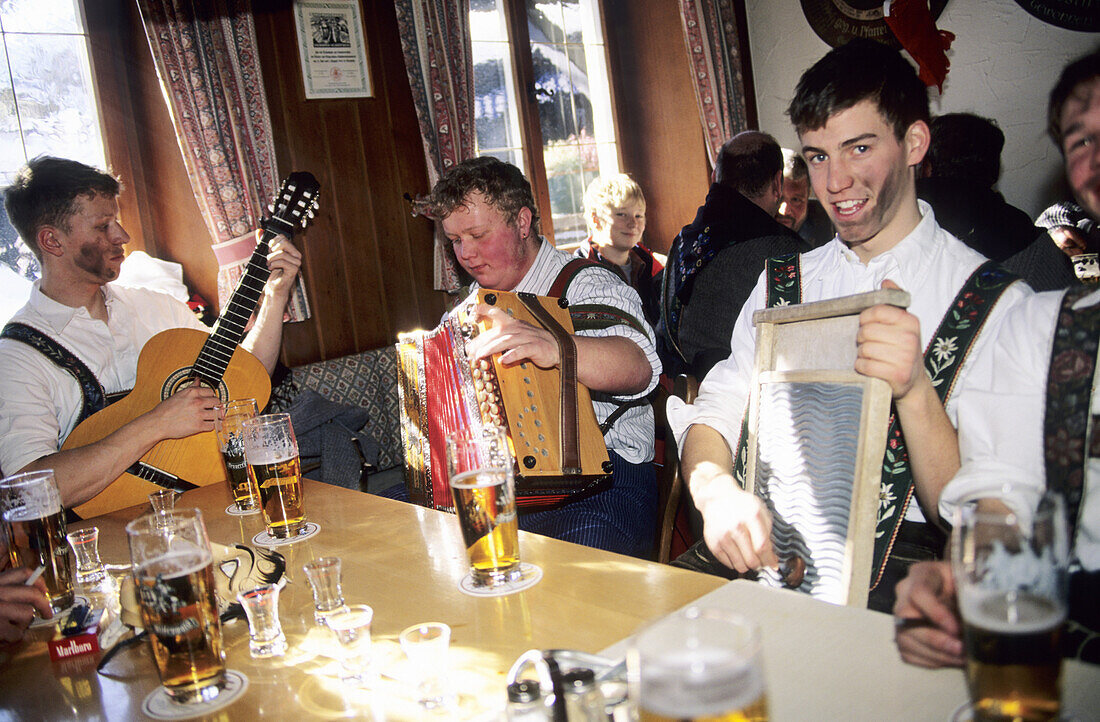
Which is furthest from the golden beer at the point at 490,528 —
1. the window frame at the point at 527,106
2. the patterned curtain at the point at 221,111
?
the window frame at the point at 527,106

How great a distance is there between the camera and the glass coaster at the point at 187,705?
0.99 m

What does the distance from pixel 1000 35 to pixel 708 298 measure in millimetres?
3134

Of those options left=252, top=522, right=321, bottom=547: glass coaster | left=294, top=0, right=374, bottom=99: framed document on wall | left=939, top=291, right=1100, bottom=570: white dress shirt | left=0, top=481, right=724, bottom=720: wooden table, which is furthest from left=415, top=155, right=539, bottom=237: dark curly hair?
left=294, top=0, right=374, bottom=99: framed document on wall

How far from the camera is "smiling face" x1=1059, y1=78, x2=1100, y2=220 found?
→ 4.35ft

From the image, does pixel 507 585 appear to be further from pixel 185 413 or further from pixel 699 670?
pixel 185 413

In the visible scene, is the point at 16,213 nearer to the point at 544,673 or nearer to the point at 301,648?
the point at 301,648

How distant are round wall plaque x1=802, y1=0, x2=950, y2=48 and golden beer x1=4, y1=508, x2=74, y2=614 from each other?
18.0ft

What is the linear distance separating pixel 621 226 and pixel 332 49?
2.02m

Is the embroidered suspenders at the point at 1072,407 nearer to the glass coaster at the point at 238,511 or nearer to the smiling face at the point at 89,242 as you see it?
the glass coaster at the point at 238,511

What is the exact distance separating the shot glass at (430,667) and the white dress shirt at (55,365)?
184 centimetres

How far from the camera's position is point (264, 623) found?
114 centimetres

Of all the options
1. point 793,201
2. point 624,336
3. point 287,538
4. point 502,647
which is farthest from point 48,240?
point 793,201

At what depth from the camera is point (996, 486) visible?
1.22 m

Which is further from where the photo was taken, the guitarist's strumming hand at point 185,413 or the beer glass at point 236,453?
the guitarist's strumming hand at point 185,413
